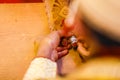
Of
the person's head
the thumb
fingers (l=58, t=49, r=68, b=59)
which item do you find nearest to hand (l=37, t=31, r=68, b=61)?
fingers (l=58, t=49, r=68, b=59)

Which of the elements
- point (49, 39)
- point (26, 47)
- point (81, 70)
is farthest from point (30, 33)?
point (81, 70)

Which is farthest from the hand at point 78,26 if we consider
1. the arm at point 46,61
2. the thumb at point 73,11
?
the arm at point 46,61

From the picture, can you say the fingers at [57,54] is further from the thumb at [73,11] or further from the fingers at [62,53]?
the thumb at [73,11]

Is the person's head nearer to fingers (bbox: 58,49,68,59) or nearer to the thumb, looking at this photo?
the thumb

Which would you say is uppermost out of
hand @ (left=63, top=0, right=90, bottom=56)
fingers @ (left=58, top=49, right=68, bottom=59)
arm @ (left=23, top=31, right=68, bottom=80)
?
hand @ (left=63, top=0, right=90, bottom=56)

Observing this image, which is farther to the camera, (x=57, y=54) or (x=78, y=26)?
(x=57, y=54)

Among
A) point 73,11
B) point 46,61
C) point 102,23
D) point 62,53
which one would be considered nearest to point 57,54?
point 62,53

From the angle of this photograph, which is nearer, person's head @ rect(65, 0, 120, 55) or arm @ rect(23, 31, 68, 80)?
person's head @ rect(65, 0, 120, 55)

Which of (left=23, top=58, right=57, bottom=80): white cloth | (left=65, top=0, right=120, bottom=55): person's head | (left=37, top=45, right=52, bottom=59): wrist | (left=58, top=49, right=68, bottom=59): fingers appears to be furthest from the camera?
(left=58, top=49, right=68, bottom=59): fingers

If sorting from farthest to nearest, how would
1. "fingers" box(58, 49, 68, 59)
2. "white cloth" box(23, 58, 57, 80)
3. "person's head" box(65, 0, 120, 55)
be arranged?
"fingers" box(58, 49, 68, 59)
"white cloth" box(23, 58, 57, 80)
"person's head" box(65, 0, 120, 55)

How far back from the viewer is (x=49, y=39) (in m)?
0.96

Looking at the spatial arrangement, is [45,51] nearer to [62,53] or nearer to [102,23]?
[62,53]

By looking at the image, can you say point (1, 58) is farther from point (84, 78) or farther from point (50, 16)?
point (84, 78)

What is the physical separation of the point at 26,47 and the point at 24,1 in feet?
1.29
